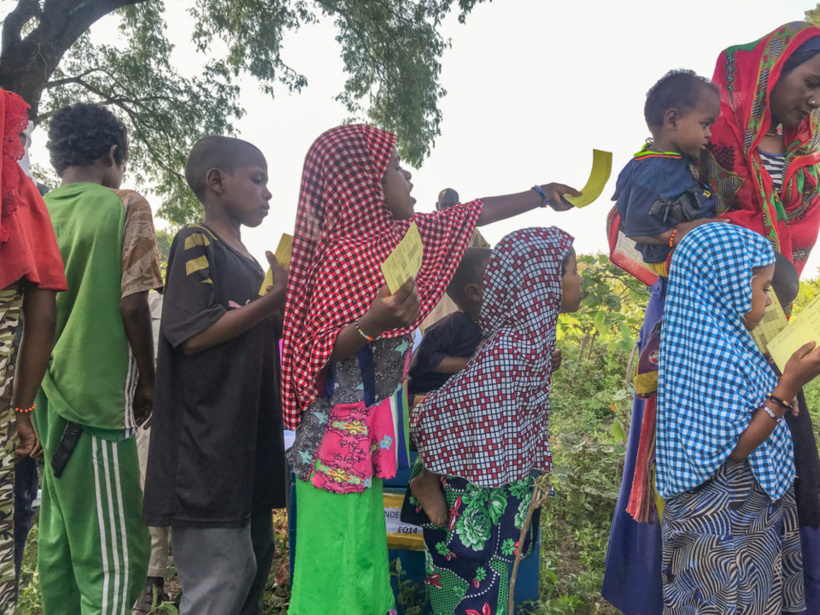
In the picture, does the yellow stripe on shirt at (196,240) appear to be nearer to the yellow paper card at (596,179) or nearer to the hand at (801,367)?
the yellow paper card at (596,179)

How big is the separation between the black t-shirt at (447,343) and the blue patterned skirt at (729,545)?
79cm

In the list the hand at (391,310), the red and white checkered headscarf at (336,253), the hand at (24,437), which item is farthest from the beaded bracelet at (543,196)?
the hand at (24,437)

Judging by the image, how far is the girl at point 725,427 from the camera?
4.66ft

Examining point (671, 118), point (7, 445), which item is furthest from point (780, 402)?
point (7, 445)

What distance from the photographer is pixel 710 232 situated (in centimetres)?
148

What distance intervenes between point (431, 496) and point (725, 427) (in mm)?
862

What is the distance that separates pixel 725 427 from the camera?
1.42 meters

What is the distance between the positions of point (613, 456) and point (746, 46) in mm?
2682

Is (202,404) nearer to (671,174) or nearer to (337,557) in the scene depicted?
(337,557)

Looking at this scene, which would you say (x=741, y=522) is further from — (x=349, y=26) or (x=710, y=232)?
(x=349, y=26)

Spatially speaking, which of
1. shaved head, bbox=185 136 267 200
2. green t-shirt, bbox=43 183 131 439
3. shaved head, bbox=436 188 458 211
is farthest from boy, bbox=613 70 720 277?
shaved head, bbox=436 188 458 211

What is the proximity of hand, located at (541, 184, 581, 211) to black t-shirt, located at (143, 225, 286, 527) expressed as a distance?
40.7 inches

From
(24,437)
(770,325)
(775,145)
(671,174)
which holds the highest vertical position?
(775,145)


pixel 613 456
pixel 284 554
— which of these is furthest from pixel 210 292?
pixel 613 456
